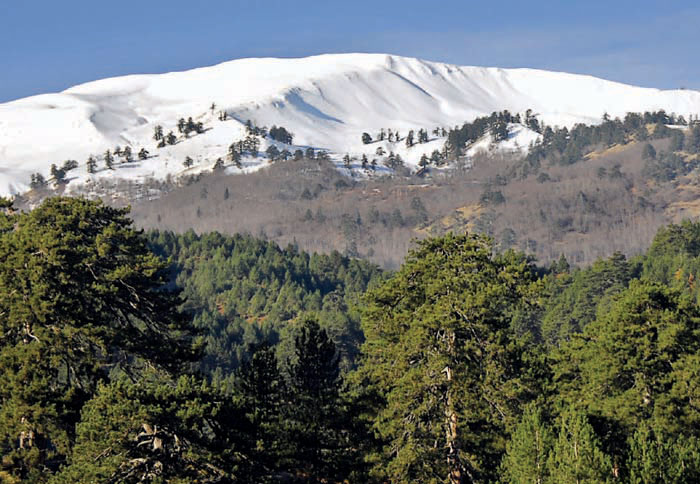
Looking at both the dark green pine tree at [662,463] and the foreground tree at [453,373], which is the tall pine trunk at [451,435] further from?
the dark green pine tree at [662,463]

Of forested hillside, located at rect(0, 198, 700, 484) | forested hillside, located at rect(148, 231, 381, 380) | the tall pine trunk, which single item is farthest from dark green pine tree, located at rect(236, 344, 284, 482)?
forested hillside, located at rect(148, 231, 381, 380)

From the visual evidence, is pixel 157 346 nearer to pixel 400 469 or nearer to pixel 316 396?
pixel 316 396

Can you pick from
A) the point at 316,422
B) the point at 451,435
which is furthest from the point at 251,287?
→ the point at 451,435

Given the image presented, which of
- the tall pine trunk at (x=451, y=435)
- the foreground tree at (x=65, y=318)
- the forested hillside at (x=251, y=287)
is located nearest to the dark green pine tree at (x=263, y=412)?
the foreground tree at (x=65, y=318)

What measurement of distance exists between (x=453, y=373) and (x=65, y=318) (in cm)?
1380

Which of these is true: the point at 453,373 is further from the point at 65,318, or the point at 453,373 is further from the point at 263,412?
the point at 65,318

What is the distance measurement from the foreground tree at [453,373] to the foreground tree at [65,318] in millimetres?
8359

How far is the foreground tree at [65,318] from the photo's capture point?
31484mm

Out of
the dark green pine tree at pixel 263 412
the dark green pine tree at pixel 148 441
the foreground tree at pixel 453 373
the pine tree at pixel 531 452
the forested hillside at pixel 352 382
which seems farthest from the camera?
the foreground tree at pixel 453 373

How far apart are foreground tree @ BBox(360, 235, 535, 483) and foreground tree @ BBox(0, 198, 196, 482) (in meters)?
8.36

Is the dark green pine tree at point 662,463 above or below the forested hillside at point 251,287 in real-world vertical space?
above

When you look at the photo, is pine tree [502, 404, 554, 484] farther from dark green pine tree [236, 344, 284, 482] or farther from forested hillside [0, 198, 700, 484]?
dark green pine tree [236, 344, 284, 482]

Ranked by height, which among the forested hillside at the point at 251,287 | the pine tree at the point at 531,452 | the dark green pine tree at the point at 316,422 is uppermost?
the pine tree at the point at 531,452

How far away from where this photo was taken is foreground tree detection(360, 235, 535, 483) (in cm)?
3531
